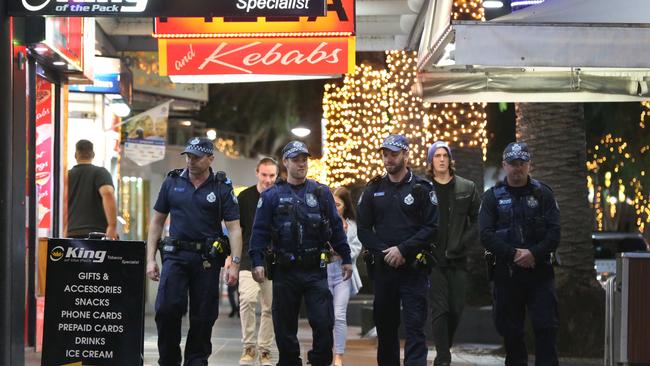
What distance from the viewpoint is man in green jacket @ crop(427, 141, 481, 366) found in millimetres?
11367

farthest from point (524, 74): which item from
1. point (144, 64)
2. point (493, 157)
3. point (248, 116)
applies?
point (248, 116)

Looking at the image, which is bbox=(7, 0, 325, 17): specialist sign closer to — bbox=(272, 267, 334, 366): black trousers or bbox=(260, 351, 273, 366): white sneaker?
bbox=(272, 267, 334, 366): black trousers

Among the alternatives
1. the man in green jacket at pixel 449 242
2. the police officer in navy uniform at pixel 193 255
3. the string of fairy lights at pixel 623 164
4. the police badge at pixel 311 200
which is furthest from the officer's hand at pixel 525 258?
the string of fairy lights at pixel 623 164

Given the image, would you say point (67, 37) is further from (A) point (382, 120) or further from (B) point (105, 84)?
(A) point (382, 120)

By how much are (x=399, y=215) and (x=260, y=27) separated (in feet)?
13.3

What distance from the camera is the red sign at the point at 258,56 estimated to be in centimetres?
1343

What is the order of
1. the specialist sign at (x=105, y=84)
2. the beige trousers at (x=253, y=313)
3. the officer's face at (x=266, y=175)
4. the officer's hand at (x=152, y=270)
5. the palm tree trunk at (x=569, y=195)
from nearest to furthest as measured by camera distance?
the officer's hand at (x=152, y=270), the beige trousers at (x=253, y=313), the officer's face at (x=266, y=175), the palm tree trunk at (x=569, y=195), the specialist sign at (x=105, y=84)

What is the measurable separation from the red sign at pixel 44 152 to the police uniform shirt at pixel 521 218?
217 inches

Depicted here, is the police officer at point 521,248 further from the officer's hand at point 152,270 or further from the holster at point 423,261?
the officer's hand at point 152,270

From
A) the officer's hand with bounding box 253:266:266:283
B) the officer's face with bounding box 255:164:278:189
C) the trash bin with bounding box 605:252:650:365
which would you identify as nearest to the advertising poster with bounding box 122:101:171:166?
the officer's face with bounding box 255:164:278:189

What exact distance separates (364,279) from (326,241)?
13765 millimetres

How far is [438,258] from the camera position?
37.3 feet

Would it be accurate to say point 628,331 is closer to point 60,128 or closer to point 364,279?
point 60,128

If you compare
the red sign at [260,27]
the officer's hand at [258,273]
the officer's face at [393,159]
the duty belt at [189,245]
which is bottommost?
the officer's hand at [258,273]
